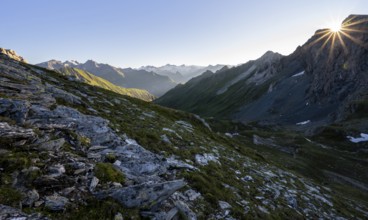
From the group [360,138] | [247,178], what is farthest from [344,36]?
[247,178]

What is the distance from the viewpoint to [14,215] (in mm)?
7922

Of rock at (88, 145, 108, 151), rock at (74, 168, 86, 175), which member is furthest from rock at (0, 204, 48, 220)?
rock at (88, 145, 108, 151)

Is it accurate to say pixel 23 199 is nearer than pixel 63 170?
Yes

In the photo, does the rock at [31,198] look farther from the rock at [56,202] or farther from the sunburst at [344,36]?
the sunburst at [344,36]

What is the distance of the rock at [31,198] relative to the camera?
8.58m

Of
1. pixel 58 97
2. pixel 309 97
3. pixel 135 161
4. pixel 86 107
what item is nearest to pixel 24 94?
pixel 58 97

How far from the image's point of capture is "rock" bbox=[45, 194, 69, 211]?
876cm

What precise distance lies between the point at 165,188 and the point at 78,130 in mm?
8262

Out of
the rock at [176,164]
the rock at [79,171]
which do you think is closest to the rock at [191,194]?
the rock at [176,164]

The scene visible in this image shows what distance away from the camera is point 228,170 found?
2091 cm

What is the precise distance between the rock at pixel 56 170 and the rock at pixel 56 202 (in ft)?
3.79

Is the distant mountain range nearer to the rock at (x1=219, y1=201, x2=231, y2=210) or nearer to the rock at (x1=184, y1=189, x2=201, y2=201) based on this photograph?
the rock at (x1=219, y1=201, x2=231, y2=210)

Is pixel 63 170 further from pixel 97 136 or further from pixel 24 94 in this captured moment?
pixel 24 94

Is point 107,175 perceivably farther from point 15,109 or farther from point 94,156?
point 15,109
